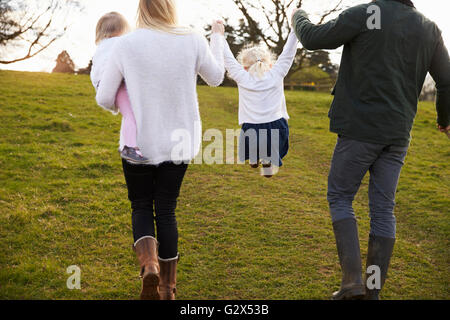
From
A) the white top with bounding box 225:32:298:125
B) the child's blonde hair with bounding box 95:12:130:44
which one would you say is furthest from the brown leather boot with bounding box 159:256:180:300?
the white top with bounding box 225:32:298:125

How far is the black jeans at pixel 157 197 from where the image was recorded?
2809 mm

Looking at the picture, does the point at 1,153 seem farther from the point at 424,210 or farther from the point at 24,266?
the point at 424,210

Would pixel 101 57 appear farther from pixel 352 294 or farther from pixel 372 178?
pixel 352 294

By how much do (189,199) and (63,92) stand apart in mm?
10422

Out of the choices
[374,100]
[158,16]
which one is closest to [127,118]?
[158,16]

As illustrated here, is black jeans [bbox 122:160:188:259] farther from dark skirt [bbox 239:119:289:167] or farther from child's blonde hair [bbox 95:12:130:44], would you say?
dark skirt [bbox 239:119:289:167]

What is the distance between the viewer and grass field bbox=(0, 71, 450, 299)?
11.7ft

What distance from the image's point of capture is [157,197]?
286 centimetres

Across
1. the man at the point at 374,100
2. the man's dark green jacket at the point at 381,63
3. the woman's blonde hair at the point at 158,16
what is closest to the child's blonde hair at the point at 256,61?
the man at the point at 374,100

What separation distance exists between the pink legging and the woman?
64 mm

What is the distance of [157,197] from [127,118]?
23.4 inches

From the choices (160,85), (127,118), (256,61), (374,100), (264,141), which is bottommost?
(264,141)

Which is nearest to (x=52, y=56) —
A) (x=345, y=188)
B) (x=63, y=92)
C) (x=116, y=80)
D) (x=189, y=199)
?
(x=63, y=92)
